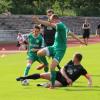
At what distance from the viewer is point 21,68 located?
66.8 ft

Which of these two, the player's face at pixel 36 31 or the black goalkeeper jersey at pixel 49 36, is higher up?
the player's face at pixel 36 31

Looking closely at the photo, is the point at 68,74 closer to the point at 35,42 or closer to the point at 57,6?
the point at 35,42

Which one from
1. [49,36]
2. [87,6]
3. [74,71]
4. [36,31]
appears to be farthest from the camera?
[87,6]

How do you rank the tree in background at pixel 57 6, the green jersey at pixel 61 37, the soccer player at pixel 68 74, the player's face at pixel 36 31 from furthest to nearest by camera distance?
the tree in background at pixel 57 6, the player's face at pixel 36 31, the soccer player at pixel 68 74, the green jersey at pixel 61 37

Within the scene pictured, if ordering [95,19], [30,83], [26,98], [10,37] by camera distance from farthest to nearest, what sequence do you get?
[95,19]
[10,37]
[30,83]
[26,98]

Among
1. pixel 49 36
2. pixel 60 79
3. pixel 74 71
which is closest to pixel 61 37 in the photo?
pixel 74 71

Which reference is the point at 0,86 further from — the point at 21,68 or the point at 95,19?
the point at 95,19

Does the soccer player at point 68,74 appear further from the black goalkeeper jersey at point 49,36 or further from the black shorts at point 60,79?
the black goalkeeper jersey at point 49,36

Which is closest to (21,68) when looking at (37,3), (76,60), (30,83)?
(30,83)

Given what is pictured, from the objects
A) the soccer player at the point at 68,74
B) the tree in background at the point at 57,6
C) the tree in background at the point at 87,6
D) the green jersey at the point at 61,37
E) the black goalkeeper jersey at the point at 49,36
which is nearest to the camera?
the green jersey at the point at 61,37

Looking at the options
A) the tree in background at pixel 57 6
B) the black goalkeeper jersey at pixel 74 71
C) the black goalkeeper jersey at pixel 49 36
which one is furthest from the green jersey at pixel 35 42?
the tree in background at pixel 57 6

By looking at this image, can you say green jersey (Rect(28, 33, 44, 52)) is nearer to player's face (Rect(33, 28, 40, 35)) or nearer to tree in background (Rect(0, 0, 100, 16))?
player's face (Rect(33, 28, 40, 35))

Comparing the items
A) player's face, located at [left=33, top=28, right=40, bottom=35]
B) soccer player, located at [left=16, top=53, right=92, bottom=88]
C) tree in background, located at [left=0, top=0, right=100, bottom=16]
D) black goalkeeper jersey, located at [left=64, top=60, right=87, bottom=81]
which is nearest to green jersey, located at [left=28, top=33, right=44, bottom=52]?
player's face, located at [left=33, top=28, right=40, bottom=35]

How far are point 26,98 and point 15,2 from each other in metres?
52.3
